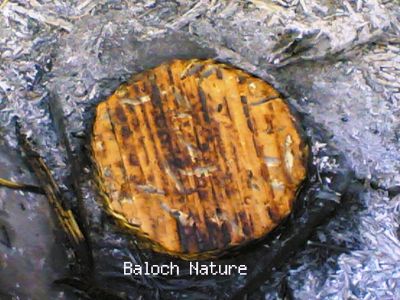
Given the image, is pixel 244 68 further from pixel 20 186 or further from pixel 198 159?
pixel 20 186

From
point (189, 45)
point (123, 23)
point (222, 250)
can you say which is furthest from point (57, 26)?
point (222, 250)

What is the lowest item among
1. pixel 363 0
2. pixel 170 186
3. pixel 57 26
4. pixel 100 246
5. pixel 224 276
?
pixel 224 276

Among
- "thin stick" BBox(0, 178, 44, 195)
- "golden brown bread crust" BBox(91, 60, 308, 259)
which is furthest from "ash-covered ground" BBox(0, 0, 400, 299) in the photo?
"golden brown bread crust" BBox(91, 60, 308, 259)

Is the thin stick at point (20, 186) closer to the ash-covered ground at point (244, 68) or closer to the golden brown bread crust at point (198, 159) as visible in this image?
the ash-covered ground at point (244, 68)

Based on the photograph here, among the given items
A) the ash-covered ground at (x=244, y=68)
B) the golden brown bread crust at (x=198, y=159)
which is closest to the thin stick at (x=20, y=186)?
the ash-covered ground at (x=244, y=68)

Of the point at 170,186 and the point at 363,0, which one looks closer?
the point at 170,186

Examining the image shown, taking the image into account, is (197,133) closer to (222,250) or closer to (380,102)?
(222,250)

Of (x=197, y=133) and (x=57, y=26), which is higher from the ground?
(x=57, y=26)

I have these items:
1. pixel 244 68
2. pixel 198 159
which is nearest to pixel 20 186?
pixel 198 159
